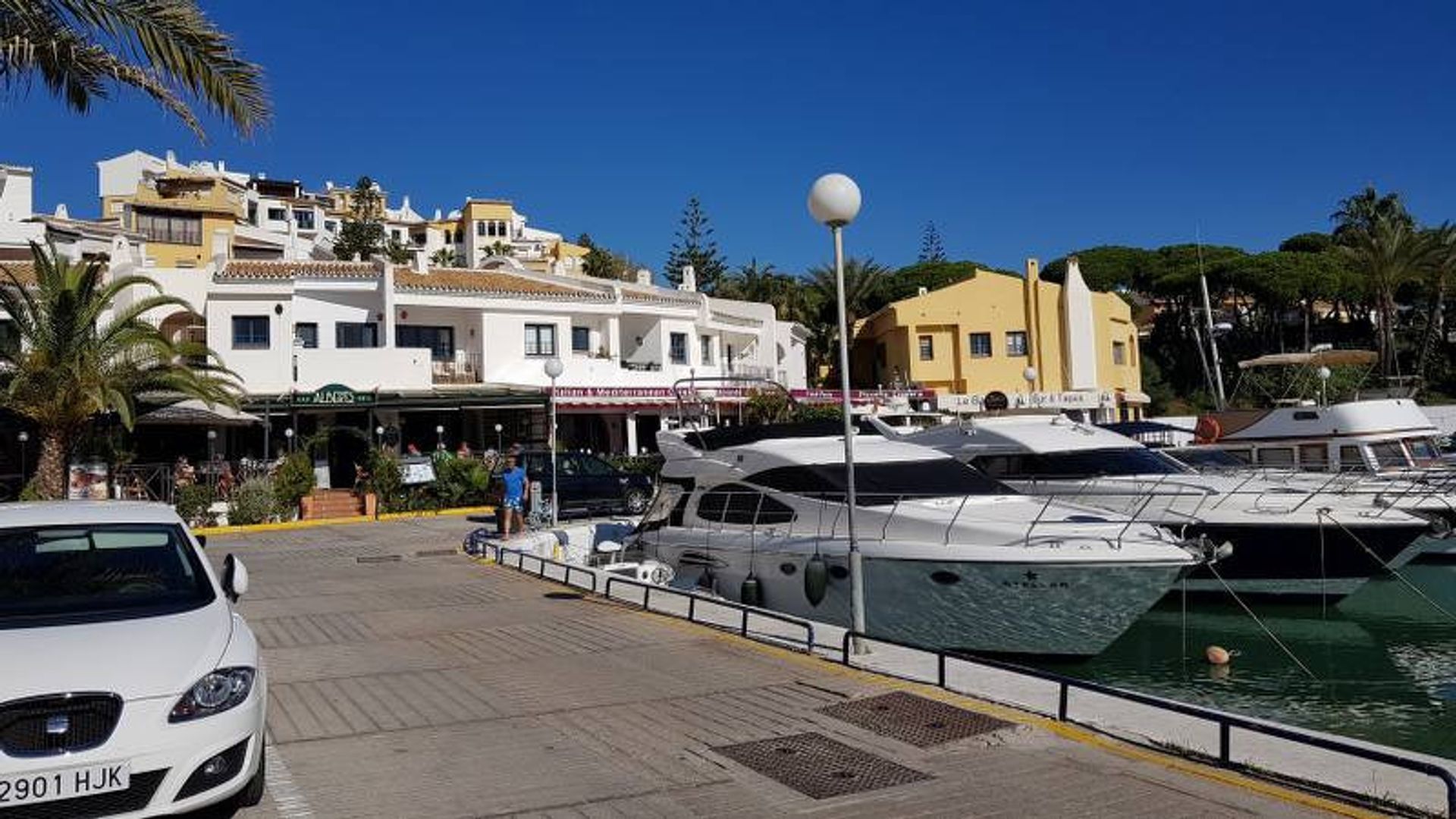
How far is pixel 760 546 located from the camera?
14.4 metres

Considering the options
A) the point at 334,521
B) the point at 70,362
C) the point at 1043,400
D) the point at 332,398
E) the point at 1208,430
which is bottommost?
the point at 334,521

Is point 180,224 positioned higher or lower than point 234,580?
higher

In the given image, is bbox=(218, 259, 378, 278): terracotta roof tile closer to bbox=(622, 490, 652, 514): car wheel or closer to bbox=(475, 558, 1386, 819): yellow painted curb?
bbox=(622, 490, 652, 514): car wheel

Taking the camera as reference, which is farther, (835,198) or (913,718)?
(835,198)

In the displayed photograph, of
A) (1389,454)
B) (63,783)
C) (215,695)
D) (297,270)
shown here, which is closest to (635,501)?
(1389,454)

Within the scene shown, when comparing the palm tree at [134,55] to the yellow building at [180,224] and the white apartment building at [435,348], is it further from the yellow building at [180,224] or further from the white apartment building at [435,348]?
the yellow building at [180,224]

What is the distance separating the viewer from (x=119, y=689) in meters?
5.01

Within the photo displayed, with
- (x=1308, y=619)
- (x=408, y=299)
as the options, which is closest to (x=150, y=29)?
(x=1308, y=619)

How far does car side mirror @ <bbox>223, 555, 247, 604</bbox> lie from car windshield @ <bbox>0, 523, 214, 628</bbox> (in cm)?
21

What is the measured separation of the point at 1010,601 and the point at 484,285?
99.8 ft

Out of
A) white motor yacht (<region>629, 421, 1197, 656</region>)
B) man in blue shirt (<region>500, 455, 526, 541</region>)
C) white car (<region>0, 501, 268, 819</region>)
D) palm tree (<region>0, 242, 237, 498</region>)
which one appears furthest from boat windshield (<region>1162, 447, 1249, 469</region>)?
palm tree (<region>0, 242, 237, 498</region>)

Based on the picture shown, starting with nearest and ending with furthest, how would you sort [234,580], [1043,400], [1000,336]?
1. [234,580]
2. [1043,400]
3. [1000,336]

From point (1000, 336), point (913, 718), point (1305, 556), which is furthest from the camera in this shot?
point (1000, 336)

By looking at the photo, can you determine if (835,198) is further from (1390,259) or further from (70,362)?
(1390,259)
